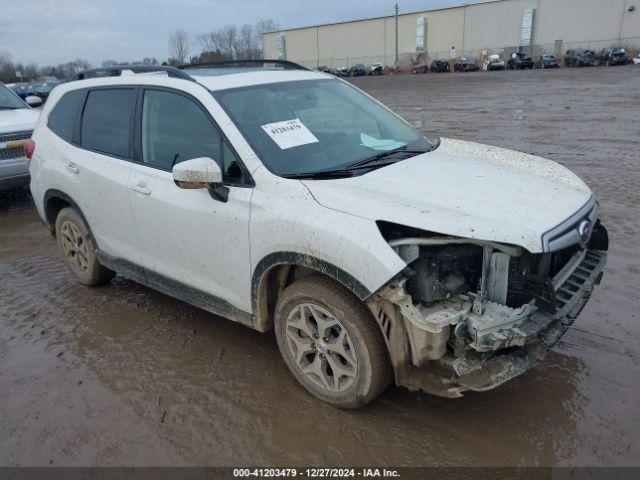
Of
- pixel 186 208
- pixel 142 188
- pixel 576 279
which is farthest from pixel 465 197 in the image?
pixel 142 188

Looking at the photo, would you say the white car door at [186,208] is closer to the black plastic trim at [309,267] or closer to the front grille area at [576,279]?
the black plastic trim at [309,267]

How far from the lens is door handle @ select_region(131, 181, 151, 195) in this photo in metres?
3.83

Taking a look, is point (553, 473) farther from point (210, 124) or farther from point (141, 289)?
point (141, 289)

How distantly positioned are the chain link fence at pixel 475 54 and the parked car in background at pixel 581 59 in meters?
5.73

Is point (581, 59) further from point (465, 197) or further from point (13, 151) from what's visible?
point (465, 197)

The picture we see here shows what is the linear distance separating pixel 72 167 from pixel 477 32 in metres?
68.0

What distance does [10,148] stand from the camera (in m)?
7.81

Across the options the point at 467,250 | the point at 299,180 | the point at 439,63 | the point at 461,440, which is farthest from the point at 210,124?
the point at 439,63

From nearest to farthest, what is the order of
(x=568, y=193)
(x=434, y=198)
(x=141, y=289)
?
(x=434, y=198), (x=568, y=193), (x=141, y=289)

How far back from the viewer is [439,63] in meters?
55.3

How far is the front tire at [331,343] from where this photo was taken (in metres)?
2.91

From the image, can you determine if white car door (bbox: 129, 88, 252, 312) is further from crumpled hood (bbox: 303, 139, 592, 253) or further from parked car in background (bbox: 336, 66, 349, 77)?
parked car in background (bbox: 336, 66, 349, 77)

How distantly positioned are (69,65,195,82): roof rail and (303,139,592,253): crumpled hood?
55.7 inches

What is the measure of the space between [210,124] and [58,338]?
2.12 meters
